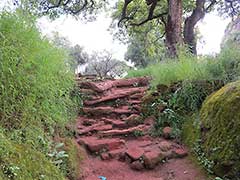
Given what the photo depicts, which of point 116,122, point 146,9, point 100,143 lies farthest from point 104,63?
point 100,143

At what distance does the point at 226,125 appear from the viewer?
2928 mm

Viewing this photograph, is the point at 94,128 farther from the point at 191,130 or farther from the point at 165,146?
the point at 191,130

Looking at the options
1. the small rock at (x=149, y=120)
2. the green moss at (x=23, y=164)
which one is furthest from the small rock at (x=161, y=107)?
the green moss at (x=23, y=164)

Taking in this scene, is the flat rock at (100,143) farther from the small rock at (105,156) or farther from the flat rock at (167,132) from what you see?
the flat rock at (167,132)

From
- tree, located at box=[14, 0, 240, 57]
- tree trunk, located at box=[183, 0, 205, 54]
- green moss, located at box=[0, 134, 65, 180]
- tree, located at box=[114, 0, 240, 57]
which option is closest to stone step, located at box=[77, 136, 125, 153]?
green moss, located at box=[0, 134, 65, 180]

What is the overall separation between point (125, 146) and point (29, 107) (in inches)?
59.7

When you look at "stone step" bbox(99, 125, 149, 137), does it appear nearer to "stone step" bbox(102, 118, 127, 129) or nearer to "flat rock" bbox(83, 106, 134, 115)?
"stone step" bbox(102, 118, 127, 129)

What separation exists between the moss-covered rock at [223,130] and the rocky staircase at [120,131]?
1.37 ft

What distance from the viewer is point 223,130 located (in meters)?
2.94

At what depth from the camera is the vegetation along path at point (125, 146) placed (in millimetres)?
3190

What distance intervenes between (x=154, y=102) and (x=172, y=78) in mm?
423

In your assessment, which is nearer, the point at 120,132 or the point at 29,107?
the point at 29,107

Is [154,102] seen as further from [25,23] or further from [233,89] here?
[25,23]

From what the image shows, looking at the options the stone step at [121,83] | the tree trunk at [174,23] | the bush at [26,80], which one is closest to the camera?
the bush at [26,80]
